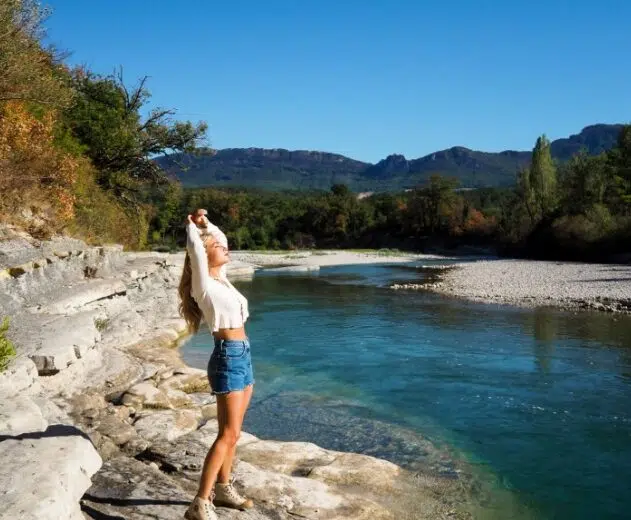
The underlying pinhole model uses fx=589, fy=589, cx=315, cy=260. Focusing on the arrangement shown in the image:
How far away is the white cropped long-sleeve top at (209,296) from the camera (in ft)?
13.3

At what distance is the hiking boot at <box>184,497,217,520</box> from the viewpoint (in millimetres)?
3885

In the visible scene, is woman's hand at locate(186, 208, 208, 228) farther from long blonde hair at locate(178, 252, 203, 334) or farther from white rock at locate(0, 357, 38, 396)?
white rock at locate(0, 357, 38, 396)

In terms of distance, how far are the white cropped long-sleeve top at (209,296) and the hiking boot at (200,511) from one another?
3.74 ft

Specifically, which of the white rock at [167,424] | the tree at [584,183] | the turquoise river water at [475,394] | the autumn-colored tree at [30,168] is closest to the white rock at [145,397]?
the white rock at [167,424]

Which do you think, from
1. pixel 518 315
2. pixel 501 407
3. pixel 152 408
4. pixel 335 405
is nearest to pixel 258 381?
pixel 335 405

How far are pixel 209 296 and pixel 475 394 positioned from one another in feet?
23.1

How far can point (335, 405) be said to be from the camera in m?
9.29

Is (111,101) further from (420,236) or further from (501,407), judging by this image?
(420,236)

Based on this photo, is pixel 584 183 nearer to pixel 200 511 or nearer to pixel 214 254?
pixel 214 254

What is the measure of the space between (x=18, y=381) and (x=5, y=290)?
3380mm

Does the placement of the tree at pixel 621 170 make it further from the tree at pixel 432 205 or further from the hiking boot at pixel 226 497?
the hiking boot at pixel 226 497

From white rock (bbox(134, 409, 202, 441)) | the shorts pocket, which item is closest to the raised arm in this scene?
the shorts pocket

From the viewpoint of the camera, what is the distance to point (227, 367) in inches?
158

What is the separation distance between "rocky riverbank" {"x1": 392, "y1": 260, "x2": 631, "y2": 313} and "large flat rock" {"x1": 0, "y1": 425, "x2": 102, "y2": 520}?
1813cm
